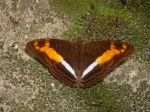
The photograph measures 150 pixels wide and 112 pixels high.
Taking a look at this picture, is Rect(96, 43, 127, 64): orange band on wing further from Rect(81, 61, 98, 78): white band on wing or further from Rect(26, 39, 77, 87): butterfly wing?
Rect(26, 39, 77, 87): butterfly wing

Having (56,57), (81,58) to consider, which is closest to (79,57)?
(81,58)

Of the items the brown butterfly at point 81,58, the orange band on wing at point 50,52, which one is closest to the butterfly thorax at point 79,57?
the brown butterfly at point 81,58

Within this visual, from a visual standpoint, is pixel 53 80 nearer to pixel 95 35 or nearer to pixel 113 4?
pixel 95 35

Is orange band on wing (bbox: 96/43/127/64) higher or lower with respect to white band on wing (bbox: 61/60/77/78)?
higher

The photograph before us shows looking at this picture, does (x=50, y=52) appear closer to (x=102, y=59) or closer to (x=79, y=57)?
(x=79, y=57)

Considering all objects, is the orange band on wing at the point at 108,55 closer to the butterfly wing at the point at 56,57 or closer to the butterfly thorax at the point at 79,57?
the butterfly thorax at the point at 79,57

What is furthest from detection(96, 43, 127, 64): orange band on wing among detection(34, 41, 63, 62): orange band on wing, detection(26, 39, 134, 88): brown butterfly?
detection(34, 41, 63, 62): orange band on wing
